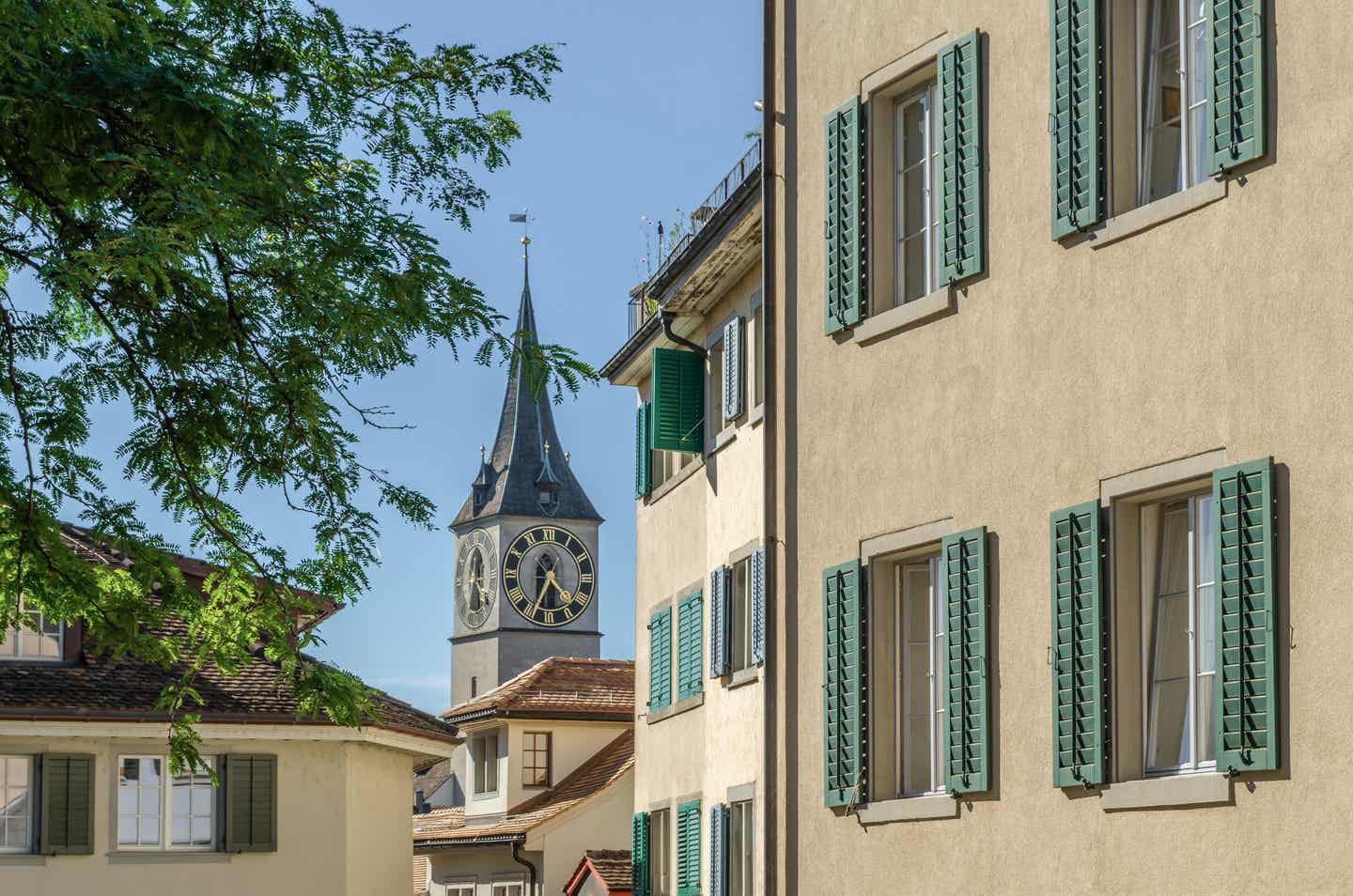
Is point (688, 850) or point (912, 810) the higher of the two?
point (912, 810)

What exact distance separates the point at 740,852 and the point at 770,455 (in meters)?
7.24

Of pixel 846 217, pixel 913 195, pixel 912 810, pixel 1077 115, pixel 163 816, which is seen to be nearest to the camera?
pixel 1077 115

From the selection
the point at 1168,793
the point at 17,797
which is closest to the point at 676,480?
the point at 17,797

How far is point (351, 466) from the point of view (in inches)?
462

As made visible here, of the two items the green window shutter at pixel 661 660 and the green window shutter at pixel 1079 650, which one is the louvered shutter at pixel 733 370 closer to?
the green window shutter at pixel 661 660

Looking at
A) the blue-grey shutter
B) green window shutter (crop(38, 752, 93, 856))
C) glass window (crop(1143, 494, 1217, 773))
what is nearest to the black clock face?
green window shutter (crop(38, 752, 93, 856))

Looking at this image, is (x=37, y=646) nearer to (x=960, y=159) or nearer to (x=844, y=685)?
(x=844, y=685)

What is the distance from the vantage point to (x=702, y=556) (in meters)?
24.9

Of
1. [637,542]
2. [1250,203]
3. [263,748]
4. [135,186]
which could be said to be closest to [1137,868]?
[1250,203]

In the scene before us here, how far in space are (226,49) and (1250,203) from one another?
5072 millimetres

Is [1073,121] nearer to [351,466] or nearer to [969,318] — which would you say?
[969,318]

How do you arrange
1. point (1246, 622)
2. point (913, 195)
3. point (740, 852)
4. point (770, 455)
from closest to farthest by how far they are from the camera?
1. point (1246, 622)
2. point (913, 195)
3. point (770, 455)
4. point (740, 852)

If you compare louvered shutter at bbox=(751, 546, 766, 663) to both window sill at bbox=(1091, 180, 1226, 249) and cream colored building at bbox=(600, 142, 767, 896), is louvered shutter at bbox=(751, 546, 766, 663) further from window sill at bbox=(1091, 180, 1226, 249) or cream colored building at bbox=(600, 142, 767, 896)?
window sill at bbox=(1091, 180, 1226, 249)

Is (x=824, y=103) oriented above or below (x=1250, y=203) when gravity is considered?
above
